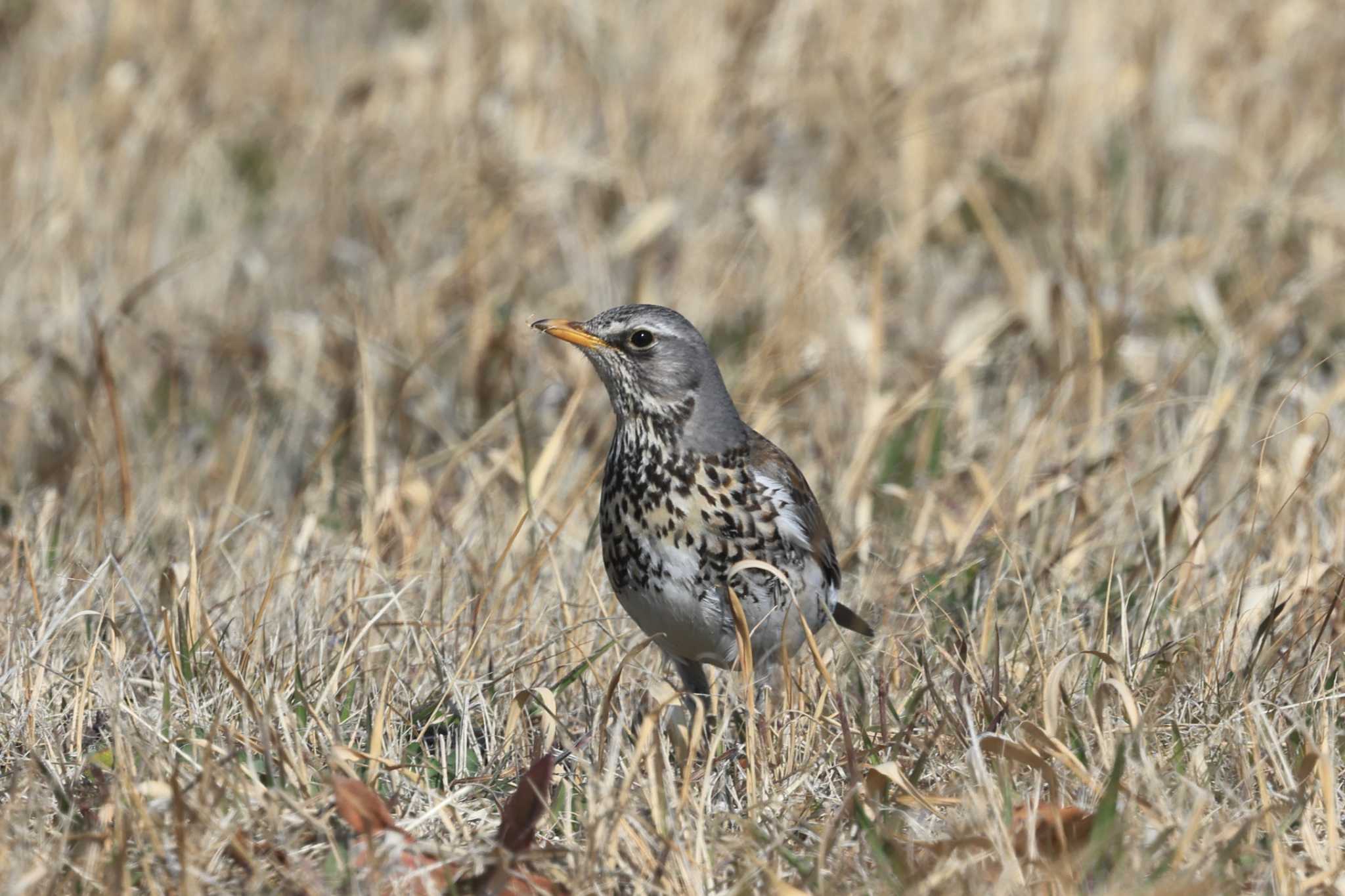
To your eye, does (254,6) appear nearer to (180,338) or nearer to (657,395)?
(180,338)

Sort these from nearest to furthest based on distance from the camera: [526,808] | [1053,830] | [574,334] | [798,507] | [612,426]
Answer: [1053,830] < [526,808] < [798,507] < [574,334] < [612,426]

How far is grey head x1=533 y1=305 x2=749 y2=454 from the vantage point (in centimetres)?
431

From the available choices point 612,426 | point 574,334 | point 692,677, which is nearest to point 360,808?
point 692,677

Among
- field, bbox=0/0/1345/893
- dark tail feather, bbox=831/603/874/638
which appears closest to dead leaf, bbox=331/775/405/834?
field, bbox=0/0/1345/893

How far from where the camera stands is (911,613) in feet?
14.0

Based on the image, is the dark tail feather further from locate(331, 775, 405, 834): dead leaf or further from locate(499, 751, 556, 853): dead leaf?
locate(331, 775, 405, 834): dead leaf

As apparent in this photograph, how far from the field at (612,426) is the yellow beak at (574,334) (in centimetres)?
53

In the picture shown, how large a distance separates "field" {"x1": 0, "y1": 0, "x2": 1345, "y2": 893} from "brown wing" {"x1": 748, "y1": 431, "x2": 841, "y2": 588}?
0.80ft

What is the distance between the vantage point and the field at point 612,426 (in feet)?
10.8

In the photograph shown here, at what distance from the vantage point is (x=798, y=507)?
14.1 feet

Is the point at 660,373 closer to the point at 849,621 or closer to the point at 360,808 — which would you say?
the point at 849,621

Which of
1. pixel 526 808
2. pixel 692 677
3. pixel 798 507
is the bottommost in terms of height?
pixel 692 677

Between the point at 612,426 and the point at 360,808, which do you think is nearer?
the point at 360,808

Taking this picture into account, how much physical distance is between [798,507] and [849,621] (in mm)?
493
